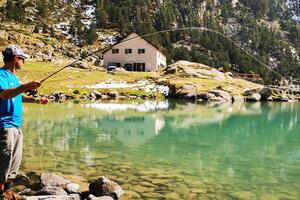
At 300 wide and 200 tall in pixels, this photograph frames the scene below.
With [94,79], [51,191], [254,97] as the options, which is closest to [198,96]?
[254,97]

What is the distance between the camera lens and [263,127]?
108ft

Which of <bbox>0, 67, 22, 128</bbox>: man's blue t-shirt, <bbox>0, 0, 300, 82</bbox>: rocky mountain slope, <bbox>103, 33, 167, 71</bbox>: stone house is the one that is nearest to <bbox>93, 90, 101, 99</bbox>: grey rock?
<bbox>103, 33, 167, 71</bbox>: stone house

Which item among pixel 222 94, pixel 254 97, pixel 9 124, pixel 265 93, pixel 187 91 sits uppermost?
pixel 9 124

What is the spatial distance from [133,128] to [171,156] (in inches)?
423

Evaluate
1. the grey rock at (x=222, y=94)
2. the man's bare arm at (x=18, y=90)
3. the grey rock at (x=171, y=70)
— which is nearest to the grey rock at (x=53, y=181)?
the man's bare arm at (x=18, y=90)

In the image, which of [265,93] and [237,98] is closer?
[237,98]

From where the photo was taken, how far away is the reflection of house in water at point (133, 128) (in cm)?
2403

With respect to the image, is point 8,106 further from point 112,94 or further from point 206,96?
point 206,96

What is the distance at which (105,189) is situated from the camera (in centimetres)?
1155

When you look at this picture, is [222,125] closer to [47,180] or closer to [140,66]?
[47,180]

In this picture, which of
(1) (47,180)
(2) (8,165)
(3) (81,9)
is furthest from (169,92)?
(3) (81,9)

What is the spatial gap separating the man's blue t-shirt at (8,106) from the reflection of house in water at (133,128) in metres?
14.0

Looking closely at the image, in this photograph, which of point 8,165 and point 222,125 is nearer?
point 8,165

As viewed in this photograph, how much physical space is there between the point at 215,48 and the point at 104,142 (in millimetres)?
140205
